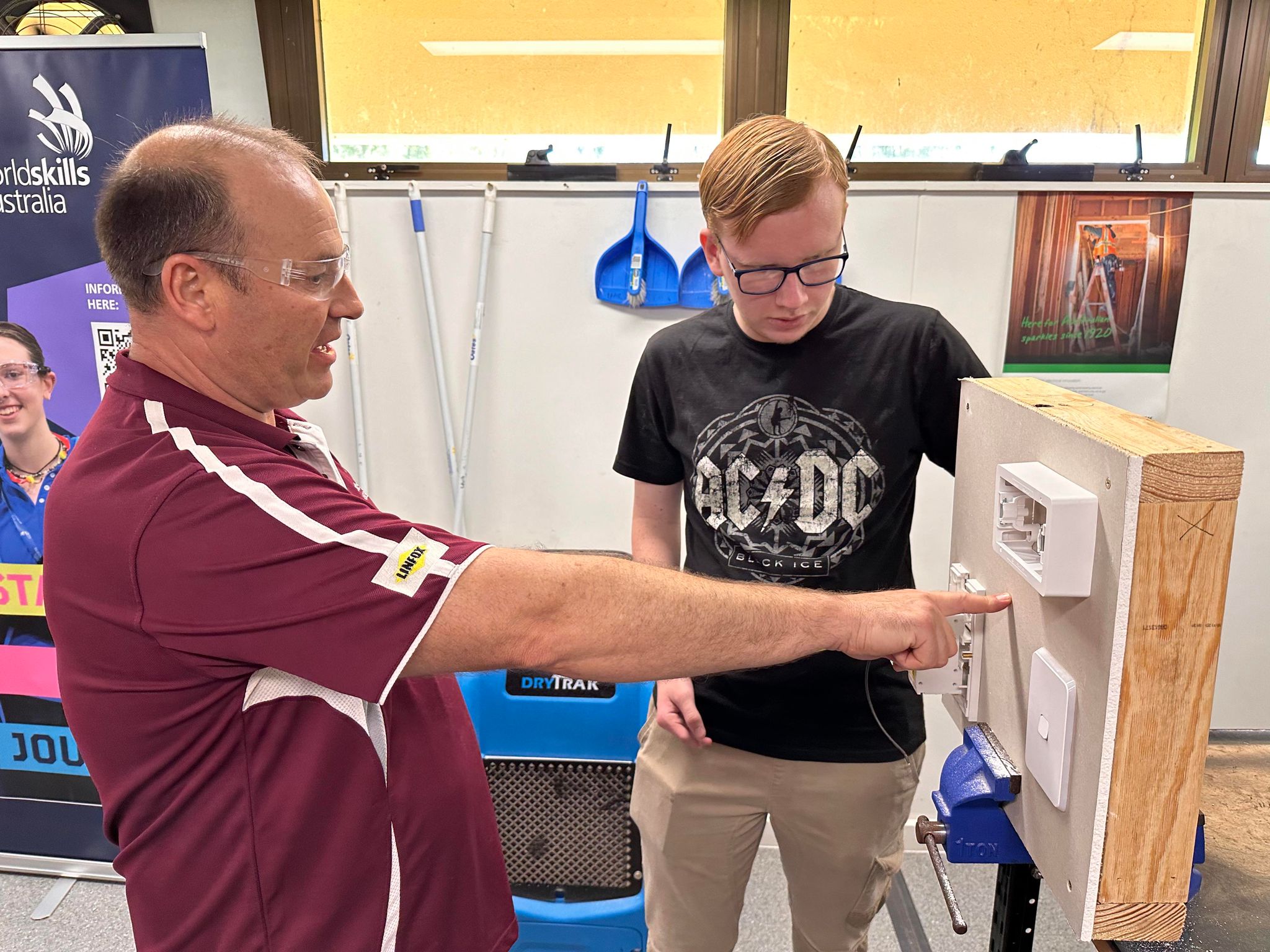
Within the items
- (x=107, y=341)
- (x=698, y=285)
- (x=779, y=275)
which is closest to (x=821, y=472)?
(x=779, y=275)

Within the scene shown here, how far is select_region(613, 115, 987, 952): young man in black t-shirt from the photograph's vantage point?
1.16 metres

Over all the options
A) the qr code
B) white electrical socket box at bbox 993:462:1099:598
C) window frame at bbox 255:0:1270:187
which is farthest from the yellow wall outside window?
white electrical socket box at bbox 993:462:1099:598

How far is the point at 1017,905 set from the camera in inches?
40.0

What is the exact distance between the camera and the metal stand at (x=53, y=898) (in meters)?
2.14

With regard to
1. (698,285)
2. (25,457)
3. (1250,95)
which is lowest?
(25,457)

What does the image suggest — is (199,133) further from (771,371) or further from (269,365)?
(771,371)

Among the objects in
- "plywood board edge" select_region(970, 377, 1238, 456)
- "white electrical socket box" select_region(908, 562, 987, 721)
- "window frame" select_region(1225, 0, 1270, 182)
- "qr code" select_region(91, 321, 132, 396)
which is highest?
"window frame" select_region(1225, 0, 1270, 182)

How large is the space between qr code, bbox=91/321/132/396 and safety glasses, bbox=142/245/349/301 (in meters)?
1.38

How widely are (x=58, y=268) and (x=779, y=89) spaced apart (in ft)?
5.79

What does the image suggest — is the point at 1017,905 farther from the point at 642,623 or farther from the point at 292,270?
the point at 292,270

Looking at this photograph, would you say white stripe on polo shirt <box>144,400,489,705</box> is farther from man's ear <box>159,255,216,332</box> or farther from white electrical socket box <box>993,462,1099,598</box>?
white electrical socket box <box>993,462,1099,598</box>

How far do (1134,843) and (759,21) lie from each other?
2.00 metres

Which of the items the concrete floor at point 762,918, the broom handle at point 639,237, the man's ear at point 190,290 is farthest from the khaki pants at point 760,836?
the broom handle at point 639,237

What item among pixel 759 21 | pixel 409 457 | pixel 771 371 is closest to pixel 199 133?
pixel 771 371
